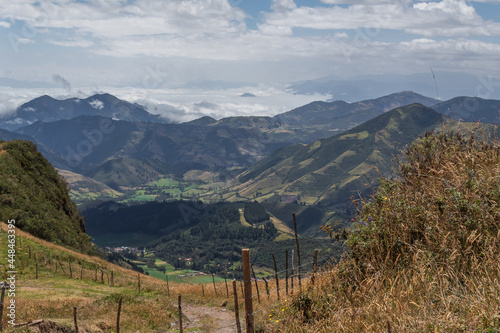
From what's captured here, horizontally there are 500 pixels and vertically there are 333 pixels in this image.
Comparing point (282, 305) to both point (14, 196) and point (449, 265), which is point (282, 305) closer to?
point (449, 265)

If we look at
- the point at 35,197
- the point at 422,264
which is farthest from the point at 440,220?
the point at 35,197

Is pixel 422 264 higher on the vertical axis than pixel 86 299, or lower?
higher

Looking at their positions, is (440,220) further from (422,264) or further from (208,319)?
(208,319)

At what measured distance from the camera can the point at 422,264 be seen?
7746 millimetres

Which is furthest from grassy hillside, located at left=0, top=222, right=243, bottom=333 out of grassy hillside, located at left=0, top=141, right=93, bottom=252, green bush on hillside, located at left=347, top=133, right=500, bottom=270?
green bush on hillside, located at left=347, top=133, right=500, bottom=270

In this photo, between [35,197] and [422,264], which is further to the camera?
[35,197]

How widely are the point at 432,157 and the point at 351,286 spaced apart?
6.58 meters

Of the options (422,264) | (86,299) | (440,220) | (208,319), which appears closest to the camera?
(422,264)

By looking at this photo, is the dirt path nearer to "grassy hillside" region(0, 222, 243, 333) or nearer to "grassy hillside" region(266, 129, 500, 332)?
"grassy hillside" region(0, 222, 243, 333)

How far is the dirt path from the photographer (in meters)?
21.2

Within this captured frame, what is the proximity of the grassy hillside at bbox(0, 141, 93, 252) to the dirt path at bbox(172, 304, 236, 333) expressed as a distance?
34.6 meters

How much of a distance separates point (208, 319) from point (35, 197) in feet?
172

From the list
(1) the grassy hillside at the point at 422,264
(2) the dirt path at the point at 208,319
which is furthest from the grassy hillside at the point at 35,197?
(1) the grassy hillside at the point at 422,264

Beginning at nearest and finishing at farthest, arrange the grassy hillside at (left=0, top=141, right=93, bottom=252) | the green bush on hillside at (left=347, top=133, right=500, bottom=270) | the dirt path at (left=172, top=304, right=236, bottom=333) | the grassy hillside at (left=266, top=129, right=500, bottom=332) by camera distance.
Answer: the grassy hillside at (left=266, top=129, right=500, bottom=332) < the green bush on hillside at (left=347, top=133, right=500, bottom=270) < the dirt path at (left=172, top=304, right=236, bottom=333) < the grassy hillside at (left=0, top=141, right=93, bottom=252)
